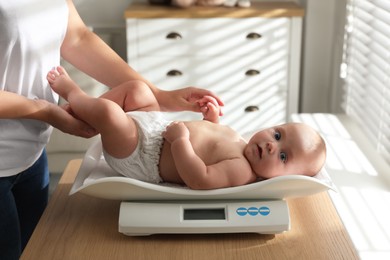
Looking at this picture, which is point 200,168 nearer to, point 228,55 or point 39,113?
point 39,113

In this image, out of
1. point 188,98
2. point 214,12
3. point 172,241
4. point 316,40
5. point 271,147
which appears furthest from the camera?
point 316,40

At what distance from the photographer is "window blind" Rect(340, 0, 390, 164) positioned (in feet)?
7.11

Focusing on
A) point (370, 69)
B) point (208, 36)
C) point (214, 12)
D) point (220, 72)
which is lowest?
point (220, 72)

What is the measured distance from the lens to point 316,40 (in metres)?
3.43

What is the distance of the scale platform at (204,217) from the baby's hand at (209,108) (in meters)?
0.28

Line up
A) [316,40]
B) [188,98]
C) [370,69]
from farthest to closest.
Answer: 1. [316,40]
2. [370,69]
3. [188,98]

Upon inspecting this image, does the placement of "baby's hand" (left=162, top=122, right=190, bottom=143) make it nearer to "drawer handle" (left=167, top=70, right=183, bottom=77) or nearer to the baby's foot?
the baby's foot

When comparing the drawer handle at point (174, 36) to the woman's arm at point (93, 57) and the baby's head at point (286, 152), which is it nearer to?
the woman's arm at point (93, 57)

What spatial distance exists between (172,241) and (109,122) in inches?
10.3

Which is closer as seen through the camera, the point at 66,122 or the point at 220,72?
the point at 66,122

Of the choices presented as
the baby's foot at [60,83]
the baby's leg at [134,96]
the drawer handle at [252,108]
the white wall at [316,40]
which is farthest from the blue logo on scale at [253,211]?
the drawer handle at [252,108]

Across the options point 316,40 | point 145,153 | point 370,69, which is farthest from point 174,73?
point 145,153

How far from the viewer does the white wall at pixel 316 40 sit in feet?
10.8

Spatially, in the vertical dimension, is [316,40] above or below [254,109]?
above
